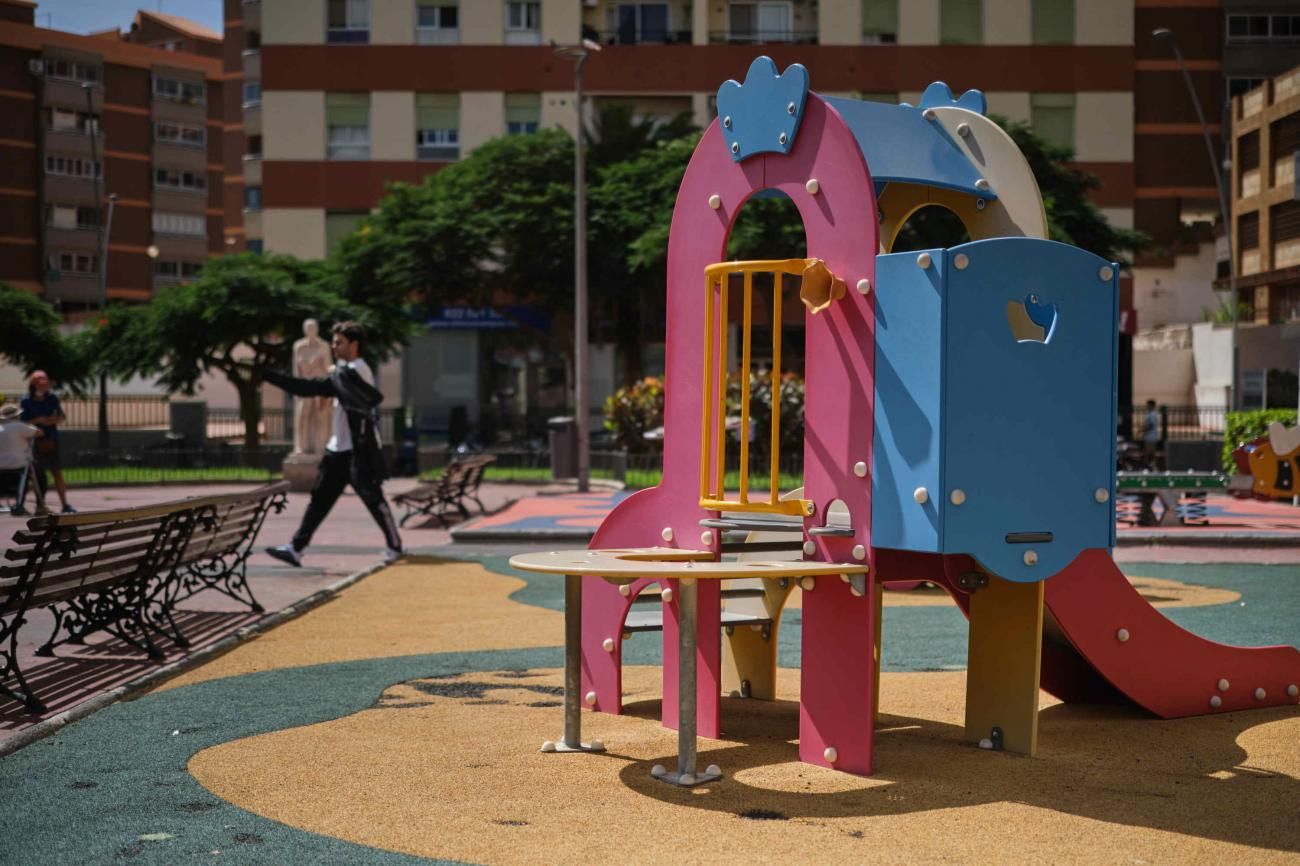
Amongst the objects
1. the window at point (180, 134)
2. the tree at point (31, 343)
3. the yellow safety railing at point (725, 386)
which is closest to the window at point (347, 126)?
the tree at point (31, 343)

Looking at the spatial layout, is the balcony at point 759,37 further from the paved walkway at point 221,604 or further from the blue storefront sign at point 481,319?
the paved walkway at point 221,604

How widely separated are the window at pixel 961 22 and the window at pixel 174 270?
46.8 m

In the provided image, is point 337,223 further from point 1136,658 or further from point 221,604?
point 1136,658

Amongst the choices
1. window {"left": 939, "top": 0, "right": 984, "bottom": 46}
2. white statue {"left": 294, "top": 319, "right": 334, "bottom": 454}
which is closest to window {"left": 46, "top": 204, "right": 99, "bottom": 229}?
window {"left": 939, "top": 0, "right": 984, "bottom": 46}

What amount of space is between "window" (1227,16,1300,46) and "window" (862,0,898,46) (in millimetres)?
18489

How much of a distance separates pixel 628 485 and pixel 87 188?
2337 inches

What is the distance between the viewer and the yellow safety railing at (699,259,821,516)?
21.7 feet

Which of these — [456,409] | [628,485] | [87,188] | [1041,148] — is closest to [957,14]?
[1041,148]

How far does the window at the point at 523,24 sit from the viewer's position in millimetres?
50031

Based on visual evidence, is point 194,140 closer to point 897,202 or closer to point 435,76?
point 435,76

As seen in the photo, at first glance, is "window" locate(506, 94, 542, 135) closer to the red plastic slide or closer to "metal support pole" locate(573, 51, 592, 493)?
"metal support pole" locate(573, 51, 592, 493)

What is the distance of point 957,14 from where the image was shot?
4909 centimetres

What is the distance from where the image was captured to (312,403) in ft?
91.8

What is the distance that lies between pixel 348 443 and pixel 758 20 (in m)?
39.0
